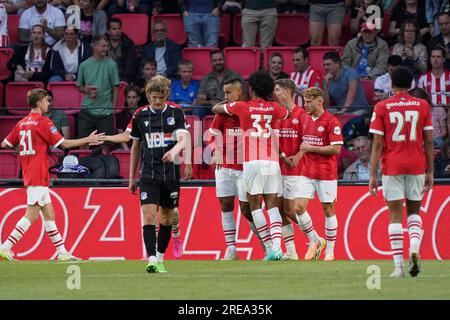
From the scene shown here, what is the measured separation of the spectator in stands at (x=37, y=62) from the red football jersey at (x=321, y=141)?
7727 millimetres

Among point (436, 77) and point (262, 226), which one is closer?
point (262, 226)

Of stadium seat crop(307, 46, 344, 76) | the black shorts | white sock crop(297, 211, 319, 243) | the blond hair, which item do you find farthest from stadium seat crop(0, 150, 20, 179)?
the black shorts

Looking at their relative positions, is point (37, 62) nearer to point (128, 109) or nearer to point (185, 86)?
point (185, 86)

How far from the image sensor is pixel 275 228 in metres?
17.1

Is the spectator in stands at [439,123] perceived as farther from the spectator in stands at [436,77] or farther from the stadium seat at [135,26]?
the stadium seat at [135,26]

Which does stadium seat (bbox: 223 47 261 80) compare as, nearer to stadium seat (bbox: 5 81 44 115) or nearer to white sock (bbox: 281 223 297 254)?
stadium seat (bbox: 5 81 44 115)

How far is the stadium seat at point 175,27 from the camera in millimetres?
25125

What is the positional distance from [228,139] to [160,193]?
2833 millimetres

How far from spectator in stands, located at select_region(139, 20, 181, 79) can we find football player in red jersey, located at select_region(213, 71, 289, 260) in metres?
6.89

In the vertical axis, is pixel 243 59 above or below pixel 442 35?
below

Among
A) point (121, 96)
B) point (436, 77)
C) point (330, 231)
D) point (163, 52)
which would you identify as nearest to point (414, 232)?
point (330, 231)

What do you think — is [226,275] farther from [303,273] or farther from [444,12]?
[444,12]

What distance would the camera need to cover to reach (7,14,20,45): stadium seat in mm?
25781

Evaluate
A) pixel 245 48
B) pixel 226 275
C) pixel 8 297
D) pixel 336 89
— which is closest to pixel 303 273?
pixel 226 275
